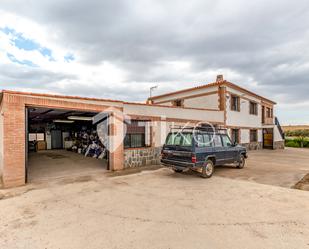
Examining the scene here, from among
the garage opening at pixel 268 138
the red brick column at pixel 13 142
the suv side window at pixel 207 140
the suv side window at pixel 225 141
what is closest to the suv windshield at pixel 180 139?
the suv side window at pixel 207 140

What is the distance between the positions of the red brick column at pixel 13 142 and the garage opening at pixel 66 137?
17.3 feet

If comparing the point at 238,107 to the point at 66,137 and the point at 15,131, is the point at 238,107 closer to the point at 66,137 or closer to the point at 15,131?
the point at 15,131

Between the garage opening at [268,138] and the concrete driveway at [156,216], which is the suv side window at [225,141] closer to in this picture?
the concrete driveway at [156,216]

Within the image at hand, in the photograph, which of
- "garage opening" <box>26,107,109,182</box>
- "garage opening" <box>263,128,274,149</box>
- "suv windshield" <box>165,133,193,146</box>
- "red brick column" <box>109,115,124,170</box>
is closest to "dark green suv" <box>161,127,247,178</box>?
"suv windshield" <box>165,133,193,146</box>

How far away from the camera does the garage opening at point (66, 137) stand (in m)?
13.6

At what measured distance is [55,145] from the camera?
22438 millimetres

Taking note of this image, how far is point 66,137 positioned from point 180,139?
17.9 metres

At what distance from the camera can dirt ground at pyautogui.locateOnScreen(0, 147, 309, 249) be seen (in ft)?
11.8

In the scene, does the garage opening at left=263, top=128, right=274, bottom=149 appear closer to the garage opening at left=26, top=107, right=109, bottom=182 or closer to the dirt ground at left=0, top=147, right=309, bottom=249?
the dirt ground at left=0, top=147, right=309, bottom=249

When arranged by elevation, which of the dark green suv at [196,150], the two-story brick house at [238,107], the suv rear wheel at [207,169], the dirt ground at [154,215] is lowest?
the dirt ground at [154,215]

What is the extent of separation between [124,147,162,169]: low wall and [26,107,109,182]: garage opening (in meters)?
2.64

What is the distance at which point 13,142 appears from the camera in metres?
7.12

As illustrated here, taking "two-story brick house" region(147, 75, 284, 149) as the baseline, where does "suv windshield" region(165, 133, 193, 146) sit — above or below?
below

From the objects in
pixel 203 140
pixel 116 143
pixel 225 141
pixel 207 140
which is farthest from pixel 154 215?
pixel 225 141
